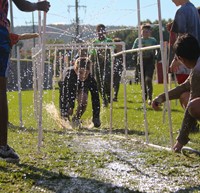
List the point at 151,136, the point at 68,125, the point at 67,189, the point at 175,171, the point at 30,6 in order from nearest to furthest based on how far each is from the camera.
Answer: the point at 67,189 < the point at 175,171 < the point at 30,6 < the point at 151,136 < the point at 68,125

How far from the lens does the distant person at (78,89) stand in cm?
842

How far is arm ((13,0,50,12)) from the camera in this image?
4.77m

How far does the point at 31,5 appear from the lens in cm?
479

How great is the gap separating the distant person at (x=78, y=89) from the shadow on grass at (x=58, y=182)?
4.14 meters

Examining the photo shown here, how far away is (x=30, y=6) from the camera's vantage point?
4.78 m

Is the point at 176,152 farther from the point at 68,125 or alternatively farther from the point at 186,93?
the point at 68,125

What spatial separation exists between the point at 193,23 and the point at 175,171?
1.92 m

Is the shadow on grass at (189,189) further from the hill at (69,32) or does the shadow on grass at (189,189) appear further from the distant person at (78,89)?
the distant person at (78,89)

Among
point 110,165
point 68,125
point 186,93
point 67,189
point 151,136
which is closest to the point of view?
point 67,189

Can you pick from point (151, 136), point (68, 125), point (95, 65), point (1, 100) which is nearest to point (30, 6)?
point (1, 100)

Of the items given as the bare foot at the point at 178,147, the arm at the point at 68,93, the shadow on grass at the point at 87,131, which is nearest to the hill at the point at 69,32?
the arm at the point at 68,93

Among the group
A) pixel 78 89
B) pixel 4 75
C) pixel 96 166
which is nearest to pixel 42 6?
pixel 4 75

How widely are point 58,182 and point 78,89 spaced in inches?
196

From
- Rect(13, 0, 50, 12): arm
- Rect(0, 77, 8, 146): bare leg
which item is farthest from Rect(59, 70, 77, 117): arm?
Rect(0, 77, 8, 146): bare leg
